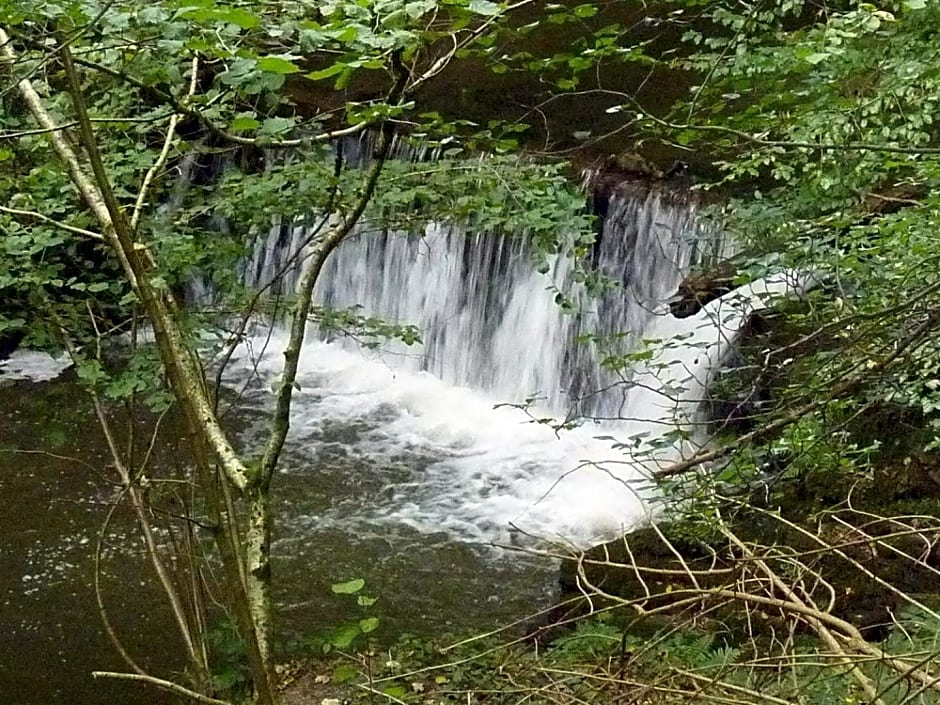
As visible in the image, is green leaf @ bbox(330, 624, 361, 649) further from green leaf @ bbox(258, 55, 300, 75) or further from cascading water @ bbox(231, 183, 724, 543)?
cascading water @ bbox(231, 183, 724, 543)

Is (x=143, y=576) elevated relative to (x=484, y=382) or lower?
lower

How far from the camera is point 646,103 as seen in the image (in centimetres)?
827

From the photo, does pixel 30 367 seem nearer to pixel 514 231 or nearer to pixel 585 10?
pixel 514 231

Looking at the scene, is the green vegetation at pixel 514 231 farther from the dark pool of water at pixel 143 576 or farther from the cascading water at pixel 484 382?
the cascading water at pixel 484 382

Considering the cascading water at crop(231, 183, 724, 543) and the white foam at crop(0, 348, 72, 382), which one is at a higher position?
the cascading water at crop(231, 183, 724, 543)

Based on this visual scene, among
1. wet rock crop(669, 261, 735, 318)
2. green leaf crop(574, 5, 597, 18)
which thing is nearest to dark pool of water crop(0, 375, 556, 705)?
wet rock crop(669, 261, 735, 318)

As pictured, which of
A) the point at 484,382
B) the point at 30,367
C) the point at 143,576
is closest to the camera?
the point at 143,576

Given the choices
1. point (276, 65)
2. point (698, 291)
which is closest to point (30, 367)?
point (698, 291)

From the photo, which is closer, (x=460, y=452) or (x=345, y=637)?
(x=345, y=637)

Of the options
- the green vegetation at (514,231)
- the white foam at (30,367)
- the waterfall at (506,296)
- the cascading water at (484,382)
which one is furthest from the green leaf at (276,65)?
the white foam at (30,367)

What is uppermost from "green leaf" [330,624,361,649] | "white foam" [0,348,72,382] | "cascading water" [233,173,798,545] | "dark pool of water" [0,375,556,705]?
"green leaf" [330,624,361,649]

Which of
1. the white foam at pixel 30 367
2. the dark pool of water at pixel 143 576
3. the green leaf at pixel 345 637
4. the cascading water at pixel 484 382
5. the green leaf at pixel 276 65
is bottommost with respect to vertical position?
the dark pool of water at pixel 143 576

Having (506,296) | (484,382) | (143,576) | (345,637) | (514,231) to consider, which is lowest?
(143,576)

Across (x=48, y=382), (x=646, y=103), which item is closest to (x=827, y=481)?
(x=646, y=103)
